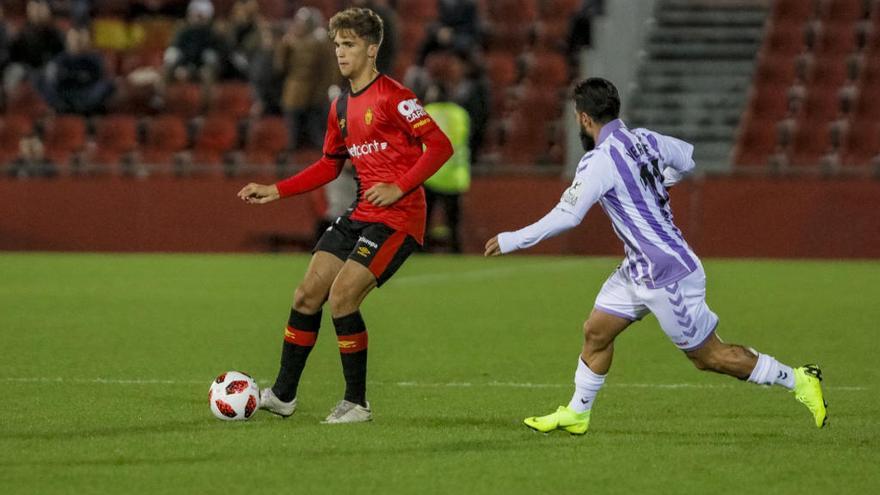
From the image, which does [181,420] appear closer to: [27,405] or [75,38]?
[27,405]

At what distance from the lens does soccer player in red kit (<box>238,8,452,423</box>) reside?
292 inches

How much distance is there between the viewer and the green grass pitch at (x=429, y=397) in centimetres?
609

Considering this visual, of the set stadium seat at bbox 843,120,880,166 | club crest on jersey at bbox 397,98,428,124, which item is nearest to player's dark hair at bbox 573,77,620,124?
club crest on jersey at bbox 397,98,428,124

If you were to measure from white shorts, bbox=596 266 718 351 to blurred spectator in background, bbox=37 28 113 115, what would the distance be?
49.8ft

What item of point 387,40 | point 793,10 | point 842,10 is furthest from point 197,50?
point 842,10

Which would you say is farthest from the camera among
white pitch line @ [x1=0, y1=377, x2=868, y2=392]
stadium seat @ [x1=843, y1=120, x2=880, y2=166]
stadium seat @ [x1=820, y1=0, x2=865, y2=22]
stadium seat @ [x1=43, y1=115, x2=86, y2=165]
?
stadium seat @ [x1=43, y1=115, x2=86, y2=165]

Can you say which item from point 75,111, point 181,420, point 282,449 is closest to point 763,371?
point 282,449

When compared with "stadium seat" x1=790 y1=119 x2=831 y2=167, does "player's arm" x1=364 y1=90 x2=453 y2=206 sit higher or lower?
higher

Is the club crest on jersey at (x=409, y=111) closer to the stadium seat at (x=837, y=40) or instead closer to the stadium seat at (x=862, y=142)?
the stadium seat at (x=862, y=142)

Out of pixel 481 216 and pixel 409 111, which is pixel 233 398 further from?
pixel 481 216

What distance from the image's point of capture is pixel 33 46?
2195 cm

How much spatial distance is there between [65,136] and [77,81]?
744mm

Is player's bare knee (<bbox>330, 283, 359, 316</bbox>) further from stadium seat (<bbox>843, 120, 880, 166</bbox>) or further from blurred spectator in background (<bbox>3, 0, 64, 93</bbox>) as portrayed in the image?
blurred spectator in background (<bbox>3, 0, 64, 93</bbox>)

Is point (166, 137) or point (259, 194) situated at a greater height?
point (259, 194)
